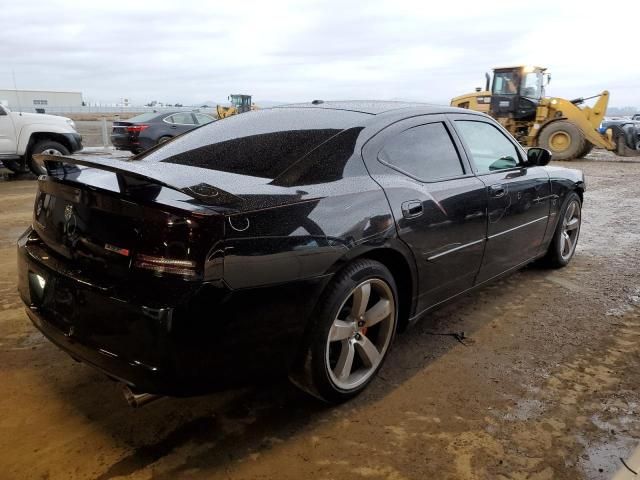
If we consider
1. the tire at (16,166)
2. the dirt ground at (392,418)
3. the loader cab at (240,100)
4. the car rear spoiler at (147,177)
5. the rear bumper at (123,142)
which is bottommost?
the dirt ground at (392,418)

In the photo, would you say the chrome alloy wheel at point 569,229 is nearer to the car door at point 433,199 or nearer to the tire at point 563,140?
the car door at point 433,199

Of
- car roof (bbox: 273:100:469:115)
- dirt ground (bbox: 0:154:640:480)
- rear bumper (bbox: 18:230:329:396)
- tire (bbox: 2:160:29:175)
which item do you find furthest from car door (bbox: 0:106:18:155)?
rear bumper (bbox: 18:230:329:396)

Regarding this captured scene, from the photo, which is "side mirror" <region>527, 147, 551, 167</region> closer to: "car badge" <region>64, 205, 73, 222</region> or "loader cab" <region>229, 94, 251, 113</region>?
"car badge" <region>64, 205, 73, 222</region>

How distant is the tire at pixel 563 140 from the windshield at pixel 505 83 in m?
1.82

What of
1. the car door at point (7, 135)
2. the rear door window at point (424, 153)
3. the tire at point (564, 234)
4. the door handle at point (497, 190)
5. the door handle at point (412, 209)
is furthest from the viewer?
the car door at point (7, 135)

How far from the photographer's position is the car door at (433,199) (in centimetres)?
273

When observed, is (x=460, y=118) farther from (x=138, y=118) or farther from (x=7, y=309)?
(x=138, y=118)

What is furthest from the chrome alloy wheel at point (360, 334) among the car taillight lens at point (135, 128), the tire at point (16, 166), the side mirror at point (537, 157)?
the car taillight lens at point (135, 128)

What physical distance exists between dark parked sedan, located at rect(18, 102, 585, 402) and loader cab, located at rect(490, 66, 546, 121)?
14.9 metres

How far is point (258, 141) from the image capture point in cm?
278

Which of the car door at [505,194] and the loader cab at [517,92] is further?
the loader cab at [517,92]

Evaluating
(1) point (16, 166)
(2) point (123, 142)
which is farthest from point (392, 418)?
(2) point (123, 142)

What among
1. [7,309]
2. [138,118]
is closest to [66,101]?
[138,118]

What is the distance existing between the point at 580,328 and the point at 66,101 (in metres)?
92.0
